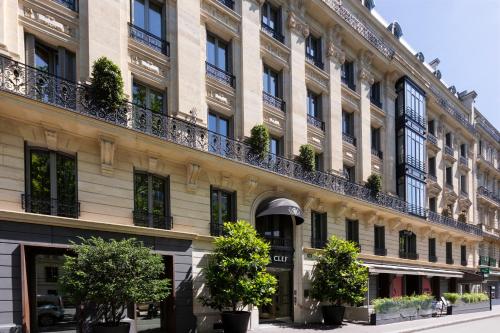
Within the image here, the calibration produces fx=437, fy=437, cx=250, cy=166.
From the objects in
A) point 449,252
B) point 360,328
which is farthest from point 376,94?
point 449,252

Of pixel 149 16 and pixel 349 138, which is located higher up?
pixel 149 16

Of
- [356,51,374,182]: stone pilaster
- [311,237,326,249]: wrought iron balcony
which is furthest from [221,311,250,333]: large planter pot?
[356,51,374,182]: stone pilaster

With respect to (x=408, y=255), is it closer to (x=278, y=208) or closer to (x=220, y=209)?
(x=278, y=208)

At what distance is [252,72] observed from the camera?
20.1 m

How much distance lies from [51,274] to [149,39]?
8.85 meters

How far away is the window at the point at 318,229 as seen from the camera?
2241 centimetres

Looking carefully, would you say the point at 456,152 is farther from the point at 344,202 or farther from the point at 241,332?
the point at 241,332

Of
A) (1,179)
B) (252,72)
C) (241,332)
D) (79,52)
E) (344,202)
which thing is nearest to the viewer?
(1,179)

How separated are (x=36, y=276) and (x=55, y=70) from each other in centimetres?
622

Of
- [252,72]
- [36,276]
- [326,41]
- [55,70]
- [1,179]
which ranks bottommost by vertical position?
[36,276]

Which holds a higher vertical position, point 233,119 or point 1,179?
point 233,119

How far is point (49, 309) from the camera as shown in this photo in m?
12.3

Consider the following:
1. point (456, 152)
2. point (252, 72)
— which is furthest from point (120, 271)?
point (456, 152)

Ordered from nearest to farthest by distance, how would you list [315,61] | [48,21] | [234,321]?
[48,21]
[234,321]
[315,61]
